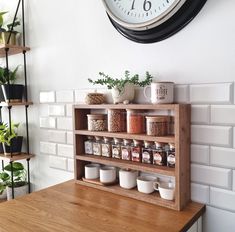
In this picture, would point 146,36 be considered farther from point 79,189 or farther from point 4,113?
point 4,113

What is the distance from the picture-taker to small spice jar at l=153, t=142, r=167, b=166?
1.06 meters

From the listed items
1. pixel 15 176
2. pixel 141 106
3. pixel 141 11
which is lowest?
pixel 15 176

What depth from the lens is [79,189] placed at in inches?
48.8

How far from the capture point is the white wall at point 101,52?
96cm

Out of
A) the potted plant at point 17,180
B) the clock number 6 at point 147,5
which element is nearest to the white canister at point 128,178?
the clock number 6 at point 147,5

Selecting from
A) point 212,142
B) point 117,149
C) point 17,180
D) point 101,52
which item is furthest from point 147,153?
point 17,180

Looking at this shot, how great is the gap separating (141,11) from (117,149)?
2.07ft

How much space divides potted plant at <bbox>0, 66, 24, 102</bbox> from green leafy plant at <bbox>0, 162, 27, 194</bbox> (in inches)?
17.9

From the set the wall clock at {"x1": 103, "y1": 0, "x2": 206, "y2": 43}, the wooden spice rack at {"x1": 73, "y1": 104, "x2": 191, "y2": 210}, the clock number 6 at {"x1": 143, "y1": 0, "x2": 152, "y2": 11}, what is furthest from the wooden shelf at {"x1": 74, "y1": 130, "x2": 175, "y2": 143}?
the clock number 6 at {"x1": 143, "y1": 0, "x2": 152, "y2": 11}

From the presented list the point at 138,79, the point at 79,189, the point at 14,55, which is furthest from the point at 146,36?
the point at 14,55

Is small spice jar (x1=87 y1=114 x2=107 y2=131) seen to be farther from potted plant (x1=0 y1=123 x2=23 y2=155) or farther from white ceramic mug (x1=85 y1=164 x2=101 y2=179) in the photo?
potted plant (x1=0 y1=123 x2=23 y2=155)

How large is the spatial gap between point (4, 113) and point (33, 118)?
388mm

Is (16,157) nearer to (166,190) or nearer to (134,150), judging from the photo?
(134,150)

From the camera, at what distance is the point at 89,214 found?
3.16ft
